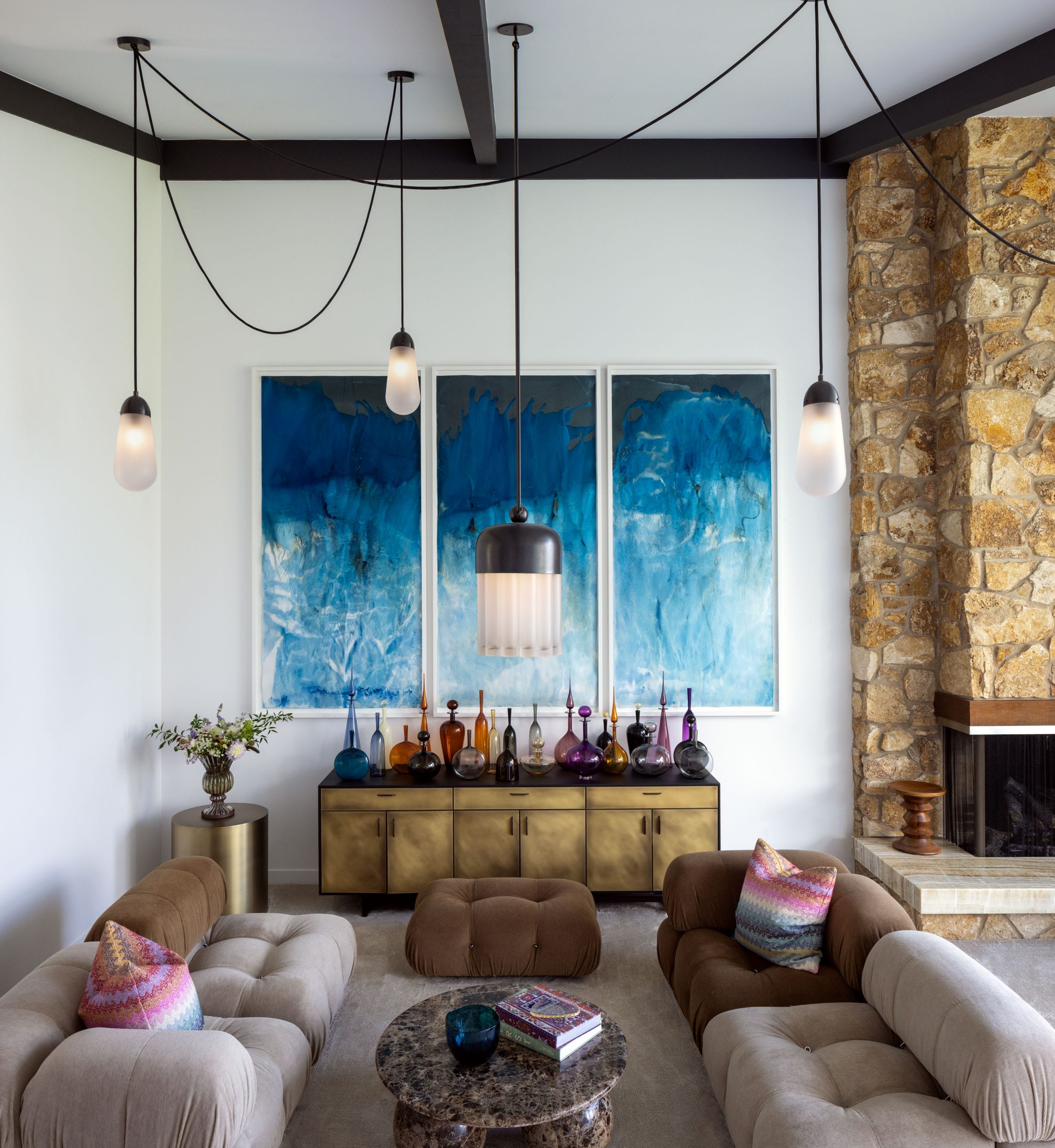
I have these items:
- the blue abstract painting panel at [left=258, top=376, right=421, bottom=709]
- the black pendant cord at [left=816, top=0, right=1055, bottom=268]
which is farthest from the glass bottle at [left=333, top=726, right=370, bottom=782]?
the black pendant cord at [left=816, top=0, right=1055, bottom=268]

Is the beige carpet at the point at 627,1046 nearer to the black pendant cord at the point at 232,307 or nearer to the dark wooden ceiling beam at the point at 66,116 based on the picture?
the black pendant cord at the point at 232,307

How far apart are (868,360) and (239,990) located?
3818 mm

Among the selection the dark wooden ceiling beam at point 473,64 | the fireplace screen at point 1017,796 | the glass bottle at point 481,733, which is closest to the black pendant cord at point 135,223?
the dark wooden ceiling beam at point 473,64

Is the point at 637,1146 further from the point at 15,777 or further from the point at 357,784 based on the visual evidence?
the point at 15,777

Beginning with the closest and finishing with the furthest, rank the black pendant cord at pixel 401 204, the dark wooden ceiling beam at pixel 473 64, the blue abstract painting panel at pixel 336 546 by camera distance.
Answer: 1. the dark wooden ceiling beam at pixel 473 64
2. the black pendant cord at pixel 401 204
3. the blue abstract painting panel at pixel 336 546

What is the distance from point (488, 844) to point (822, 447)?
8.03ft

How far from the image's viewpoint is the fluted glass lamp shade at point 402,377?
3.06m

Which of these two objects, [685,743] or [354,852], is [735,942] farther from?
[354,852]

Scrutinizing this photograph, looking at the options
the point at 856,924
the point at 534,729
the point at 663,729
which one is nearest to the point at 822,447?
the point at 856,924

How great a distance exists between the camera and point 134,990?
2.12 metres

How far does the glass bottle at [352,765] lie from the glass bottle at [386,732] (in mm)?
168

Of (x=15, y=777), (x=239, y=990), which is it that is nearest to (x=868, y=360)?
(x=239, y=990)

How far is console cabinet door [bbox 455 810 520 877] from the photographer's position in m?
3.92

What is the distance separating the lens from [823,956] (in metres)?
2.81
